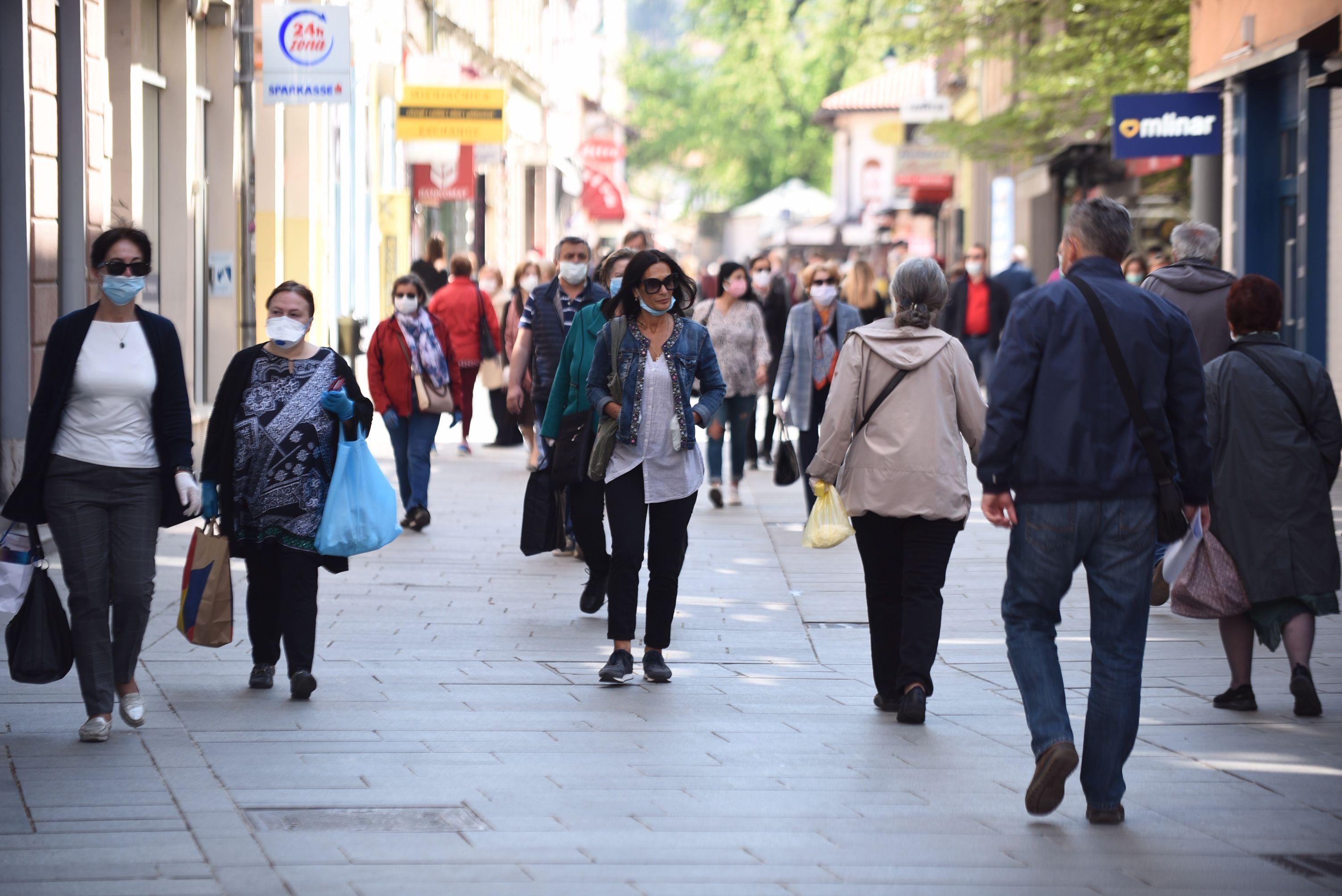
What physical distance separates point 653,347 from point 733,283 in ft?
20.8

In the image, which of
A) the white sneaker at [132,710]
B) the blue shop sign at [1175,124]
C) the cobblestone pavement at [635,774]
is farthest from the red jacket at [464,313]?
the white sneaker at [132,710]

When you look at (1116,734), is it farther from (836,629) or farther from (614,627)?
(836,629)

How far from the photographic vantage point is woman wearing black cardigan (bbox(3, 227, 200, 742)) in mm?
6445

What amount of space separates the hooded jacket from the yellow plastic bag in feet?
8.49

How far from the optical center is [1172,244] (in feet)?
30.7

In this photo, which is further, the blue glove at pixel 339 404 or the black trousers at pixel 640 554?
the black trousers at pixel 640 554

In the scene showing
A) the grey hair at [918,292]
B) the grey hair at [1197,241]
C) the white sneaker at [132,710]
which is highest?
the grey hair at [1197,241]

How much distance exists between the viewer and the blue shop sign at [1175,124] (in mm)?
15555

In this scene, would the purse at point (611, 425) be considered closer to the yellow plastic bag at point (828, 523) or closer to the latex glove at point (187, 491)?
the yellow plastic bag at point (828, 523)

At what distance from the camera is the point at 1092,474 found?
5293 millimetres

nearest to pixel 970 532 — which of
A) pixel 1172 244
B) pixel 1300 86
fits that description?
pixel 1172 244

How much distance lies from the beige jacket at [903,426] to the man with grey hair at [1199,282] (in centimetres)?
251

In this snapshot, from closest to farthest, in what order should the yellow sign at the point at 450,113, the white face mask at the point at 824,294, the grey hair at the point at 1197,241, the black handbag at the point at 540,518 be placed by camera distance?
the black handbag at the point at 540,518 → the grey hair at the point at 1197,241 → the white face mask at the point at 824,294 → the yellow sign at the point at 450,113

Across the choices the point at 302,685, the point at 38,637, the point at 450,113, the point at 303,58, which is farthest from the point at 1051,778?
the point at 450,113
